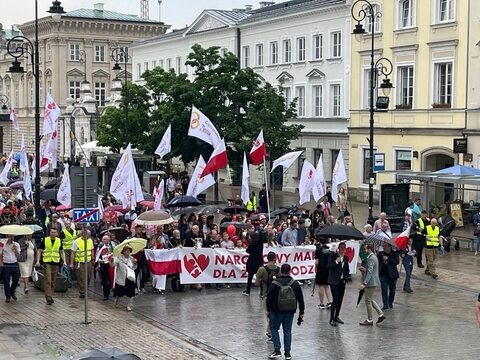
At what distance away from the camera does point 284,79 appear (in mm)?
52281

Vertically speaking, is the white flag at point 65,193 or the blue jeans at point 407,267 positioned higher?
the white flag at point 65,193

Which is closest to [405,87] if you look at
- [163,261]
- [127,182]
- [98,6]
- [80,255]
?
[127,182]

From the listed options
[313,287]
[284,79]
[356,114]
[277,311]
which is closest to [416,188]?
[356,114]

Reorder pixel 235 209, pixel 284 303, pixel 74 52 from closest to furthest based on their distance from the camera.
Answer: pixel 284 303
pixel 235 209
pixel 74 52

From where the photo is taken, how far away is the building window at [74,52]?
89438 mm

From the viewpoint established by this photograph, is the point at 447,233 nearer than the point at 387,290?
No

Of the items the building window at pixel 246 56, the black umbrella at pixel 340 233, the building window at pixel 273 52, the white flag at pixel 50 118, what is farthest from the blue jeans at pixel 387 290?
the building window at pixel 246 56

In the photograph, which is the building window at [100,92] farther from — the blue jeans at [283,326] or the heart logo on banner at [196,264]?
the blue jeans at [283,326]

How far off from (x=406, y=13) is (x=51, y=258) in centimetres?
2650

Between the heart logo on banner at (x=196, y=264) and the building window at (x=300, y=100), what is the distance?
1220 inches

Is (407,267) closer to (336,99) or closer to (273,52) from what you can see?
(336,99)

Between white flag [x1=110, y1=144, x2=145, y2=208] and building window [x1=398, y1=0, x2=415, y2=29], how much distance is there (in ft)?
64.5

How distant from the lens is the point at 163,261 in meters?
20.8

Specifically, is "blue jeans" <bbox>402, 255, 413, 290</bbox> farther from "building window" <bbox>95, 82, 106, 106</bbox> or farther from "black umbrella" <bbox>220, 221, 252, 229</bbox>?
"building window" <bbox>95, 82, 106, 106</bbox>
